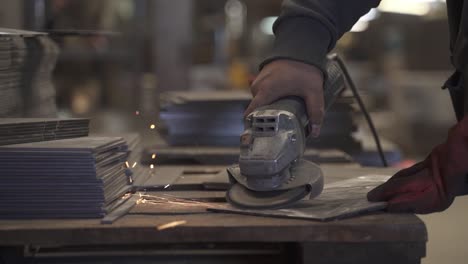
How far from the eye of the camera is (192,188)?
4.97ft

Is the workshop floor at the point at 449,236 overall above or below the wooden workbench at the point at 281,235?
below

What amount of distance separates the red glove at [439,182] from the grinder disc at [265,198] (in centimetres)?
14

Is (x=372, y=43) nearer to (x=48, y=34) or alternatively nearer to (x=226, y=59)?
(x=226, y=59)

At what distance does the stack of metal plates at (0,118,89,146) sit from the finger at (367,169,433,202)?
52 cm

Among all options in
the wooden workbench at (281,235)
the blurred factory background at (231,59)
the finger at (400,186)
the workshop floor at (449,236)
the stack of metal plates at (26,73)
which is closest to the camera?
the wooden workbench at (281,235)

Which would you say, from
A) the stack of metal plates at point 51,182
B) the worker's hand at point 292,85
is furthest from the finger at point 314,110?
the stack of metal plates at point 51,182

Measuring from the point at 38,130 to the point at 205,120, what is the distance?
93cm

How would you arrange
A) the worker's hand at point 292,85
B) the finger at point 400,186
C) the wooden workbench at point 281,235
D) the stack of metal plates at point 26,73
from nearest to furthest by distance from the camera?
the wooden workbench at point 281,235
the finger at point 400,186
the worker's hand at point 292,85
the stack of metal plates at point 26,73

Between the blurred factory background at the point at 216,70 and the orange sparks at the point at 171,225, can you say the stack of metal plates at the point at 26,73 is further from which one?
the orange sparks at the point at 171,225

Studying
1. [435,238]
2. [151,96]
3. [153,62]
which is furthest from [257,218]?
[153,62]

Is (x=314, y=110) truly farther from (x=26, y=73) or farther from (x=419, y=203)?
(x=26, y=73)

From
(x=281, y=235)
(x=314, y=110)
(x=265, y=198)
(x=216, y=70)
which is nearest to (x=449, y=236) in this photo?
(x=314, y=110)

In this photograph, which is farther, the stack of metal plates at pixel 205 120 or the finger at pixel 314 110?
the stack of metal plates at pixel 205 120

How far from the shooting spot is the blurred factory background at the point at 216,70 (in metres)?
2.18
